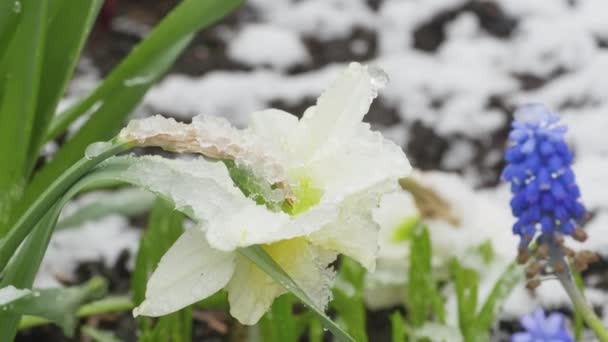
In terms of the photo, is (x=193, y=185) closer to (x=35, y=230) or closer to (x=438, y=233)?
(x=35, y=230)

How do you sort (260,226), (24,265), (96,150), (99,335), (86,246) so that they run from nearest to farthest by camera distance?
(260,226)
(96,150)
(24,265)
(99,335)
(86,246)

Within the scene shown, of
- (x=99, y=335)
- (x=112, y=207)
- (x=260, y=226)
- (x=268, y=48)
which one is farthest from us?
(x=268, y=48)

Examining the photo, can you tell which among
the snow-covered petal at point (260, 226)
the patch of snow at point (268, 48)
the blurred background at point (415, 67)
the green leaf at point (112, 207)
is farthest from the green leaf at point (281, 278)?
the patch of snow at point (268, 48)

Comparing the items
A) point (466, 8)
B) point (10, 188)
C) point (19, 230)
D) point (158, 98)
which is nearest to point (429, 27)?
point (466, 8)

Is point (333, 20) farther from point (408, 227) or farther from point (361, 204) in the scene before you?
point (361, 204)

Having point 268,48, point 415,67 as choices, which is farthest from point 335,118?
point 268,48

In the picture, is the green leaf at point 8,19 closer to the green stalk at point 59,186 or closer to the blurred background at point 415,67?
the green stalk at point 59,186

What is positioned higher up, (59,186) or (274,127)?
(274,127)

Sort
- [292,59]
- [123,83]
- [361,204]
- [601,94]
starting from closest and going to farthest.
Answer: [361,204] → [123,83] → [601,94] → [292,59]
